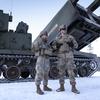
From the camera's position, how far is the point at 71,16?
36.0 ft

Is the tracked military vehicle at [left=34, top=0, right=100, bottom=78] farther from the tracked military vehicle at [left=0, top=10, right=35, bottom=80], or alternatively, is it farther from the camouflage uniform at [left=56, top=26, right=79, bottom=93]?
the camouflage uniform at [left=56, top=26, right=79, bottom=93]

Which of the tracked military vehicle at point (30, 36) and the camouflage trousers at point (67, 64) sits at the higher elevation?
the tracked military vehicle at point (30, 36)

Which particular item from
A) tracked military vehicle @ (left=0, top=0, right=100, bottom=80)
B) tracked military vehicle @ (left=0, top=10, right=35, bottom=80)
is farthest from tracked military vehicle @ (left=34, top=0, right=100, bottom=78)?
tracked military vehicle @ (left=0, top=10, right=35, bottom=80)

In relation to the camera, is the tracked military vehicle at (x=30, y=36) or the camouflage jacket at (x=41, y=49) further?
the tracked military vehicle at (x=30, y=36)

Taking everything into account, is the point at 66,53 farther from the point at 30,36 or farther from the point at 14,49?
the point at 30,36

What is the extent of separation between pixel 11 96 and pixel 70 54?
198cm

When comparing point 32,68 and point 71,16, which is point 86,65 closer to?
point 32,68

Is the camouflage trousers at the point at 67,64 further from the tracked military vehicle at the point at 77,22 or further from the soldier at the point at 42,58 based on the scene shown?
the tracked military vehicle at the point at 77,22

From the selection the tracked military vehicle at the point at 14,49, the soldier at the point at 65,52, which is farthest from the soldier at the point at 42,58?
the tracked military vehicle at the point at 14,49

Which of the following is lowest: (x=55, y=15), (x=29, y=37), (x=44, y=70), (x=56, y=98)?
(x=56, y=98)

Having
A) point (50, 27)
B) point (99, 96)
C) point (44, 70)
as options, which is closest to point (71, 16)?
point (50, 27)

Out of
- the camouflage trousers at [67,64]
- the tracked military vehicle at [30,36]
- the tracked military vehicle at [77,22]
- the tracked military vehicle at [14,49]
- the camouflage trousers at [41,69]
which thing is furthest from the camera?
the tracked military vehicle at [14,49]

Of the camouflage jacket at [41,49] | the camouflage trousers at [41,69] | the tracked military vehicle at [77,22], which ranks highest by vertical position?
the tracked military vehicle at [77,22]

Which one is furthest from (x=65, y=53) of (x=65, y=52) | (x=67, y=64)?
(x=67, y=64)
